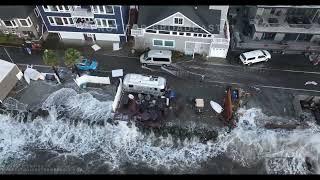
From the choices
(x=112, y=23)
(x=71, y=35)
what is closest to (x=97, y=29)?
(x=112, y=23)

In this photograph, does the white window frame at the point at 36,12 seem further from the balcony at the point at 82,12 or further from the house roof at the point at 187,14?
the house roof at the point at 187,14

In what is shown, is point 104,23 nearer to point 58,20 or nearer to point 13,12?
point 58,20

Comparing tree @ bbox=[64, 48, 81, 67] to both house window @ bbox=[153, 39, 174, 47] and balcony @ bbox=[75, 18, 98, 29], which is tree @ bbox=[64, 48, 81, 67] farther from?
house window @ bbox=[153, 39, 174, 47]

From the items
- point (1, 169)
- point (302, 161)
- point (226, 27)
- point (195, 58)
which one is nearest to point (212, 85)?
A: point (195, 58)

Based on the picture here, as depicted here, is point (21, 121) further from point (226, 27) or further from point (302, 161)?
point (302, 161)

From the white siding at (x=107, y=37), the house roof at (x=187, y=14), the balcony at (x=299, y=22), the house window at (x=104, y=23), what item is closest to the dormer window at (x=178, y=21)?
the house roof at (x=187, y=14)

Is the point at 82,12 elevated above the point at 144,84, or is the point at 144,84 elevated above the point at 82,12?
the point at 82,12
